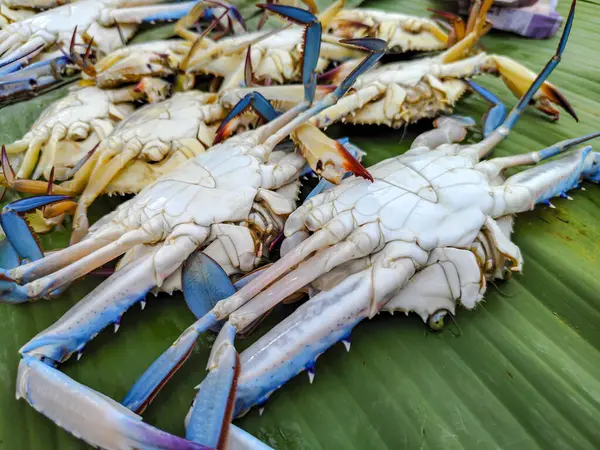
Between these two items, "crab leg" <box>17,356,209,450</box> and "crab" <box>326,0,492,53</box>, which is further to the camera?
"crab" <box>326,0,492,53</box>

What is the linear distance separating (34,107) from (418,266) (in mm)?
2777

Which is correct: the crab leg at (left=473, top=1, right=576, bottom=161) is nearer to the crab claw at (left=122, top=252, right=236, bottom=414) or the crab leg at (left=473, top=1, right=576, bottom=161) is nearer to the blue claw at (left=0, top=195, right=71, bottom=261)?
the crab claw at (left=122, top=252, right=236, bottom=414)

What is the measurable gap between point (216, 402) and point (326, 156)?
37.7 inches

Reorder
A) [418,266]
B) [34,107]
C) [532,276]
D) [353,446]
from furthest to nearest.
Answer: [34,107] → [532,276] → [418,266] → [353,446]

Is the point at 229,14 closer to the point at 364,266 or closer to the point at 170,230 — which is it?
the point at 170,230

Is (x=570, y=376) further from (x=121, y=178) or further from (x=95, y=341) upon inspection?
(x=121, y=178)

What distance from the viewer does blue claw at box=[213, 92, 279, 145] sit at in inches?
70.7

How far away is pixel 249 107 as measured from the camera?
1.84 meters

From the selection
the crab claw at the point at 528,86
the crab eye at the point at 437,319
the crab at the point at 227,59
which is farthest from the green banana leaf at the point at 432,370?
the crab at the point at 227,59

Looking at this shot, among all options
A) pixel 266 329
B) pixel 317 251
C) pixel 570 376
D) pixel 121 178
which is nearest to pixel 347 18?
pixel 121 178

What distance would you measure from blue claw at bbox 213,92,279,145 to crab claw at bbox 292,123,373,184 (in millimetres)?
204

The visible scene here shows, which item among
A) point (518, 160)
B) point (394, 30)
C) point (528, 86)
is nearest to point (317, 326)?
point (518, 160)

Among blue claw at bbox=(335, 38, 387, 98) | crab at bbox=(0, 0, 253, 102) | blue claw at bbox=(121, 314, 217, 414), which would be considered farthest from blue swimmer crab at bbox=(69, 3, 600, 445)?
crab at bbox=(0, 0, 253, 102)

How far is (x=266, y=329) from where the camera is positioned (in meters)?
1.44
